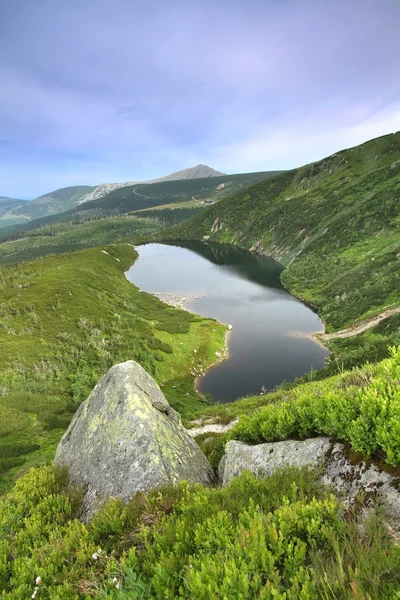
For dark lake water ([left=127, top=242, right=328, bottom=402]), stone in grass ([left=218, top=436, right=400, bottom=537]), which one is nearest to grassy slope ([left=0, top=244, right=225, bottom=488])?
dark lake water ([left=127, top=242, right=328, bottom=402])

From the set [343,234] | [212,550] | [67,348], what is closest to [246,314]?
[67,348]

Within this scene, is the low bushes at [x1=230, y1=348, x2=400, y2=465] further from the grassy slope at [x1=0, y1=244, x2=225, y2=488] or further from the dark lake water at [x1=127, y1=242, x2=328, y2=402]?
the dark lake water at [x1=127, y1=242, x2=328, y2=402]

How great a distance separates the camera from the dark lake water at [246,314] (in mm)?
49562

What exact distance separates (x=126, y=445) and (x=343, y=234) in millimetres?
115706

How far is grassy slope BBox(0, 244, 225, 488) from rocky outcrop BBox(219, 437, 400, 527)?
1619 cm

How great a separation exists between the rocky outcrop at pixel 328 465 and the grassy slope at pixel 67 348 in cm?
1619

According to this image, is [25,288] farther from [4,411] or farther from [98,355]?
[4,411]

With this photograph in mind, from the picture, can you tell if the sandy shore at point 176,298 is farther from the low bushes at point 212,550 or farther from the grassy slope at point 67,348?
the low bushes at point 212,550

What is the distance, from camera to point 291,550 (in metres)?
4.60

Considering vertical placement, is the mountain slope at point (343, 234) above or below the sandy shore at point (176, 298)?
above

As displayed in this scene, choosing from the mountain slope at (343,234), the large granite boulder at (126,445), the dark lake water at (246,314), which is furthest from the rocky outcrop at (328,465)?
the mountain slope at (343,234)

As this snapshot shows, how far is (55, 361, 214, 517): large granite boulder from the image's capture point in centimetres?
938

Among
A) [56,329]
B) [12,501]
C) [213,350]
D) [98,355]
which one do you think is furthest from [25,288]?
[12,501]

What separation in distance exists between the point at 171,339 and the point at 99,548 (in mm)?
54161
